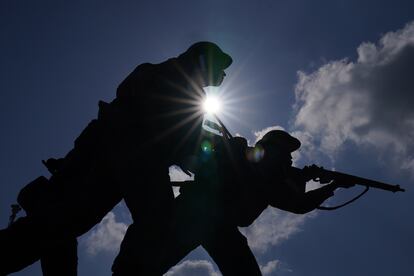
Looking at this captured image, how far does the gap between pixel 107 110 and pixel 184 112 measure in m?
0.75

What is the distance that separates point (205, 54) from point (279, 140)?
2008 millimetres

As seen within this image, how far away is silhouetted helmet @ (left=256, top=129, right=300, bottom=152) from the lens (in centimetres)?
555

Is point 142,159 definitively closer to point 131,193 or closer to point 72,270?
point 131,193

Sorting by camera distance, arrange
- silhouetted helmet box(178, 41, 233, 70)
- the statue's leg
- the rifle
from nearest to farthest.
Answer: silhouetted helmet box(178, 41, 233, 70) < the statue's leg < the rifle

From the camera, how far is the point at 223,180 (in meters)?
4.77

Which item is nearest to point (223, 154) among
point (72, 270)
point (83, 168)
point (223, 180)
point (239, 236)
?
point (223, 180)

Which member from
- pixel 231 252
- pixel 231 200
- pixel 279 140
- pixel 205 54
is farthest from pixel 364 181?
pixel 205 54

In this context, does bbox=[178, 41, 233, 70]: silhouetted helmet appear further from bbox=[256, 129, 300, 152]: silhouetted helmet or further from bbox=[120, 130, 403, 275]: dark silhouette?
bbox=[256, 129, 300, 152]: silhouetted helmet

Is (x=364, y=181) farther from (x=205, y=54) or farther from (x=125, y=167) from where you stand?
(x=125, y=167)

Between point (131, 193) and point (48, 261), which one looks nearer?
point (131, 193)

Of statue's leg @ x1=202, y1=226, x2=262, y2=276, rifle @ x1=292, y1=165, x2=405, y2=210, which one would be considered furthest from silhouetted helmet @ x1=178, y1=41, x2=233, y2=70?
rifle @ x1=292, y1=165, x2=405, y2=210

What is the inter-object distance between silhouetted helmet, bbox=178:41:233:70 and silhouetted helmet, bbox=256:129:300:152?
5.65 feet

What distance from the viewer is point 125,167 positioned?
3490mm

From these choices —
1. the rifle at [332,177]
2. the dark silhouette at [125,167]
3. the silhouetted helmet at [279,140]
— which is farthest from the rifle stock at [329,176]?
the dark silhouette at [125,167]
